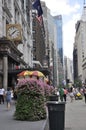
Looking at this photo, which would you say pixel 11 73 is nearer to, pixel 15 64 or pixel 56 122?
pixel 15 64

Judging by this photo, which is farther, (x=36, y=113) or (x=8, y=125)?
(x=36, y=113)

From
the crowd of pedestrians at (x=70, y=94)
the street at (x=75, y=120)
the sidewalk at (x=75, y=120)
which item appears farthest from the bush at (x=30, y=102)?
the crowd of pedestrians at (x=70, y=94)

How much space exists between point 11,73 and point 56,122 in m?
33.3

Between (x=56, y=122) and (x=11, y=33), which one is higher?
(x=11, y=33)

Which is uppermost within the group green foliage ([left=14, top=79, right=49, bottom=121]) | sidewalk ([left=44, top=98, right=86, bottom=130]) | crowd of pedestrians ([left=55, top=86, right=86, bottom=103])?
crowd of pedestrians ([left=55, top=86, right=86, bottom=103])

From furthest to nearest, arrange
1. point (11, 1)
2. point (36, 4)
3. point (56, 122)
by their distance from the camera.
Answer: point (11, 1), point (36, 4), point (56, 122)

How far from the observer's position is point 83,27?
198 metres

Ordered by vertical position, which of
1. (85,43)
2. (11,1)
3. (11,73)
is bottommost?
(11,73)

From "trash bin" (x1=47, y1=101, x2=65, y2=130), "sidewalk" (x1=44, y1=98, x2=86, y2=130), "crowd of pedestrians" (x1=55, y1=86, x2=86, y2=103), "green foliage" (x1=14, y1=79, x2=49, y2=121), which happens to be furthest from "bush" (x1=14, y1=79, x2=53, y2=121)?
"crowd of pedestrians" (x1=55, y1=86, x2=86, y2=103)

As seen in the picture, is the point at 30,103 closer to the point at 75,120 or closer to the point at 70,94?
the point at 75,120

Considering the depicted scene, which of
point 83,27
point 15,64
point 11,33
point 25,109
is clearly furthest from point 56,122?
point 83,27

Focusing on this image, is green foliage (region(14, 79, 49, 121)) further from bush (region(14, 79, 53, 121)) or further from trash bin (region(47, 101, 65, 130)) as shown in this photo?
trash bin (region(47, 101, 65, 130))

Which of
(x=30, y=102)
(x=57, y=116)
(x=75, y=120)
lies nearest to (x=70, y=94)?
(x=75, y=120)

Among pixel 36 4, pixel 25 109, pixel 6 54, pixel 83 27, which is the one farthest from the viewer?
pixel 83 27
